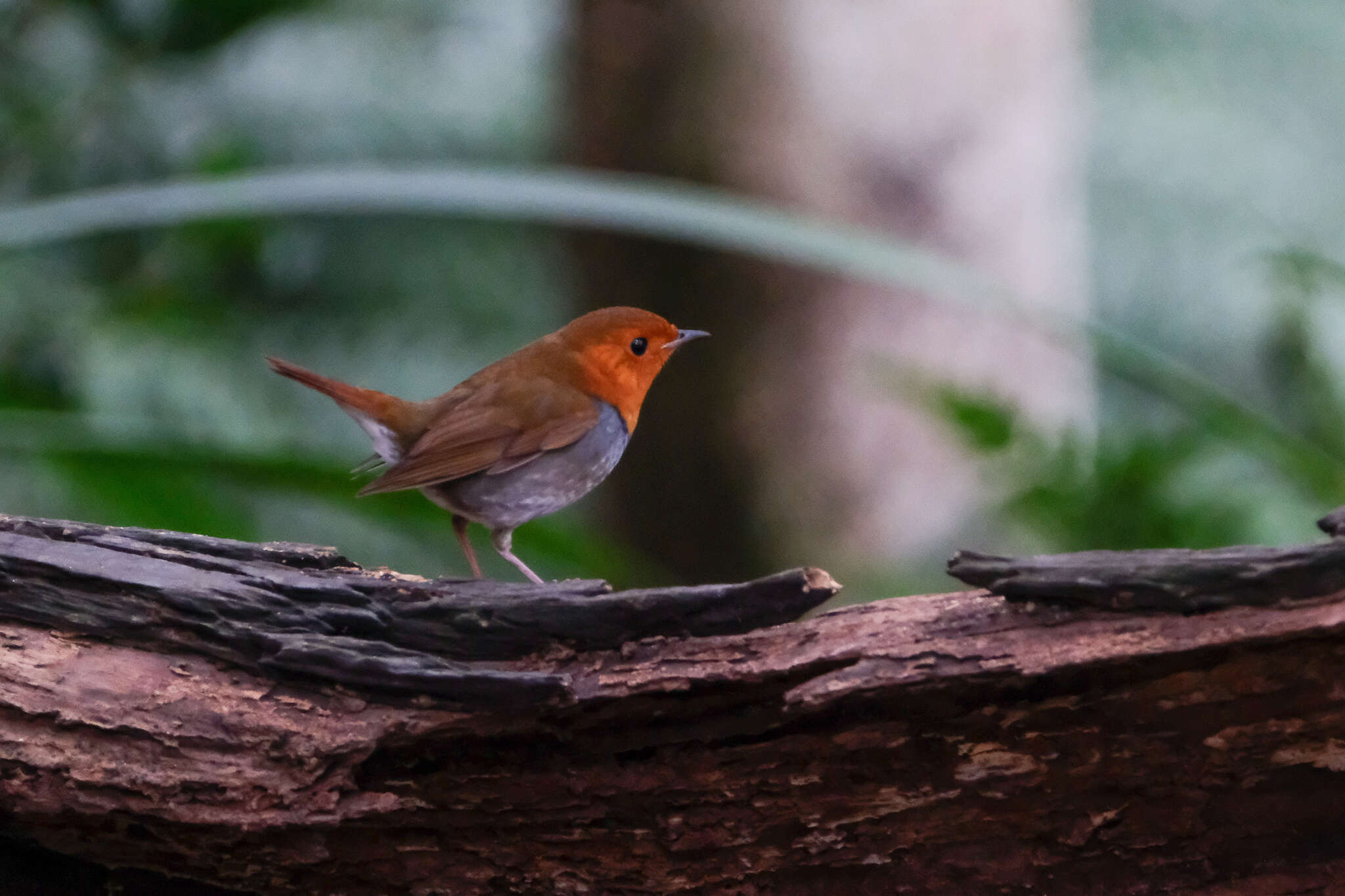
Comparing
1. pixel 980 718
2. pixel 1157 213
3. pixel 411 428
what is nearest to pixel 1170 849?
pixel 980 718

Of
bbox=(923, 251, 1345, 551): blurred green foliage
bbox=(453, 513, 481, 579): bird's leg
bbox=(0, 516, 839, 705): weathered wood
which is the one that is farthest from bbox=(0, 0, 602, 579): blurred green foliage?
bbox=(923, 251, 1345, 551): blurred green foliage

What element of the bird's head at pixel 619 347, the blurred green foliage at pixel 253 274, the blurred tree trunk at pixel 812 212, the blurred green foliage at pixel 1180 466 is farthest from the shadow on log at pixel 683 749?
the blurred tree trunk at pixel 812 212

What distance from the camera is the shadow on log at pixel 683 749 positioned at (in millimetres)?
1273

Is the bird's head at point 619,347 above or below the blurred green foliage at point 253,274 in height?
below

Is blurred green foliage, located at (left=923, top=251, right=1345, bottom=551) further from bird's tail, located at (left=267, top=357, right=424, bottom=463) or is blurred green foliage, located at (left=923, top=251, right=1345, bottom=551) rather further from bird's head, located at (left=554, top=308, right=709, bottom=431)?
bird's tail, located at (left=267, top=357, right=424, bottom=463)

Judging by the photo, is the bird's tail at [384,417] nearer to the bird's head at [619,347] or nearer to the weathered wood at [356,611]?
the bird's head at [619,347]

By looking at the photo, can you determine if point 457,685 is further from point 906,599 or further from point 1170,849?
point 1170,849

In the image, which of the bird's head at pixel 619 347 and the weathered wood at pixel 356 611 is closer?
the weathered wood at pixel 356 611

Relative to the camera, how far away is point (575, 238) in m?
4.63

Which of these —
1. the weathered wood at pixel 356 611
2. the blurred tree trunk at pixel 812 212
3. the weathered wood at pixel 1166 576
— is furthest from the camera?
the blurred tree trunk at pixel 812 212

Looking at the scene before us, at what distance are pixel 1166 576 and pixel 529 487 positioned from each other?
1.03 m

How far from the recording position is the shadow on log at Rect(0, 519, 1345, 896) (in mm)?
A: 1273

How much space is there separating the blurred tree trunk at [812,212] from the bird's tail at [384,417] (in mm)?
A: 2475

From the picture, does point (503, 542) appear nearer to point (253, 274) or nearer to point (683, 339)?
point (683, 339)
